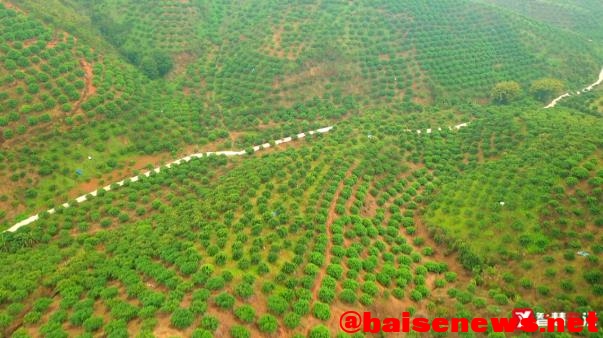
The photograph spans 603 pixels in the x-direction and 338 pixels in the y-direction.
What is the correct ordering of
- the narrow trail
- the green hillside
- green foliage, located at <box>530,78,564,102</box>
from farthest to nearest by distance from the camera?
green foliage, located at <box>530,78,564,102</box> < the narrow trail < the green hillside

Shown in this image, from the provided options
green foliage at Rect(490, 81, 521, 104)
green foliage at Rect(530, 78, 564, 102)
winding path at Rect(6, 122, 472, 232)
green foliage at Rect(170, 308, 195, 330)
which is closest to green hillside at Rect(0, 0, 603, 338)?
green foliage at Rect(170, 308, 195, 330)

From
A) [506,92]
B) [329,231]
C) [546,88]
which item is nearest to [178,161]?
[329,231]

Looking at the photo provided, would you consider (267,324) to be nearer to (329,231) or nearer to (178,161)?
(329,231)

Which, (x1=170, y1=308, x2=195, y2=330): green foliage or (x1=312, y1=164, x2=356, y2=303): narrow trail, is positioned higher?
(x1=170, y1=308, x2=195, y2=330): green foliage

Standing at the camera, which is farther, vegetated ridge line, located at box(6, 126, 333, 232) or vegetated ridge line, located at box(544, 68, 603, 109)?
vegetated ridge line, located at box(544, 68, 603, 109)

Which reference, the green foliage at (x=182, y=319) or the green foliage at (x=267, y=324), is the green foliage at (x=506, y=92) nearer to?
the green foliage at (x=267, y=324)

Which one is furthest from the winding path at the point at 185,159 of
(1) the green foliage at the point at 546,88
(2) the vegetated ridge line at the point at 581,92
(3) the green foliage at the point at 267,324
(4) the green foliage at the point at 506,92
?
(3) the green foliage at the point at 267,324

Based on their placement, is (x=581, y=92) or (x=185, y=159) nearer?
(x=185, y=159)

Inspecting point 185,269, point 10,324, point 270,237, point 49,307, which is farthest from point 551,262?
point 10,324

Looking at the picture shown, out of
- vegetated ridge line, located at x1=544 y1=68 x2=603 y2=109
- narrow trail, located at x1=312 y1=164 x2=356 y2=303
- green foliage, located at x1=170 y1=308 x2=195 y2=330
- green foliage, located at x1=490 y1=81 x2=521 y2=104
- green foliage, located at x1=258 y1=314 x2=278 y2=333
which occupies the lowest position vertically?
vegetated ridge line, located at x1=544 y1=68 x2=603 y2=109

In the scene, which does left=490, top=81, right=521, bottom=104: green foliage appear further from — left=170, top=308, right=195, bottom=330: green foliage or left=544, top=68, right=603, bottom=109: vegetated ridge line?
left=170, top=308, right=195, bottom=330: green foliage

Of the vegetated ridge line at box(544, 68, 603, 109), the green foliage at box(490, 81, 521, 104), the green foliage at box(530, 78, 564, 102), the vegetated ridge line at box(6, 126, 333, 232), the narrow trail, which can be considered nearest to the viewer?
the narrow trail
